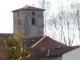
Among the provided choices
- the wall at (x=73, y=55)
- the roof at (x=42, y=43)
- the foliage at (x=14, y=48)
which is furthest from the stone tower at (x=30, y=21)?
the foliage at (x=14, y=48)

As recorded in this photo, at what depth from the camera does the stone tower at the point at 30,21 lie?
265ft

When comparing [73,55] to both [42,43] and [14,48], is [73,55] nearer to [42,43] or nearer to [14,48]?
[14,48]

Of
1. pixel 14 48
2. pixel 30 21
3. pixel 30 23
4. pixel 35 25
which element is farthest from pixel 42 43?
pixel 14 48

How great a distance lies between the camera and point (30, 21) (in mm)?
81375

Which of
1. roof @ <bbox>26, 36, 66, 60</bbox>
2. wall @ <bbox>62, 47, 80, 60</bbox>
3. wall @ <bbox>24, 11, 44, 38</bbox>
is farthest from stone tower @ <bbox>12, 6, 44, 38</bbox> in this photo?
wall @ <bbox>62, 47, 80, 60</bbox>


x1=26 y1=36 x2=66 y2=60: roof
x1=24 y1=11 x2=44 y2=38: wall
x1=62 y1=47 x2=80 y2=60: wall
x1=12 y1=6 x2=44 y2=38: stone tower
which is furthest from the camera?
x1=24 y1=11 x2=44 y2=38: wall

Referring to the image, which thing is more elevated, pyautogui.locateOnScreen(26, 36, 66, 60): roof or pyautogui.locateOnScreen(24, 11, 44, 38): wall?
pyautogui.locateOnScreen(24, 11, 44, 38): wall

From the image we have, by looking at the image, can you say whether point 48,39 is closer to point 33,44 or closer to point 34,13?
point 33,44

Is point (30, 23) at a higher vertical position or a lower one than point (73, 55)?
higher

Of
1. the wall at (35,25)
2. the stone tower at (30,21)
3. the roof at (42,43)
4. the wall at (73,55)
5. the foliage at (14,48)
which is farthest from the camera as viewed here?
the wall at (35,25)

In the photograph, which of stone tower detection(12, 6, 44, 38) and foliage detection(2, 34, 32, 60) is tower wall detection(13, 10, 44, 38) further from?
foliage detection(2, 34, 32, 60)

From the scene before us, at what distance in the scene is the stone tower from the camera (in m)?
80.6

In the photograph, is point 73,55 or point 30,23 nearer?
point 73,55

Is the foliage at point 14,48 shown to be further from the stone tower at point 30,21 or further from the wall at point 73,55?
the stone tower at point 30,21
